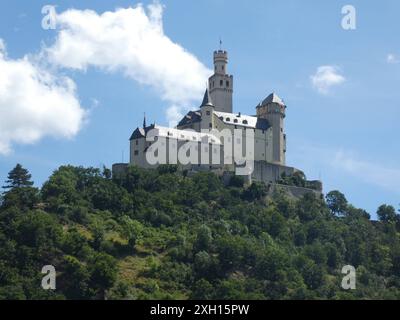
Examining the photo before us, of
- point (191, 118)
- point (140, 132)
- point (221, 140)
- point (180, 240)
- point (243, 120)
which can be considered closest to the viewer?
point (180, 240)

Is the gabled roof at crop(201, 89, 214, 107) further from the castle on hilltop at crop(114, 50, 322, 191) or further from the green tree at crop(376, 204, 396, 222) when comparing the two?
the green tree at crop(376, 204, 396, 222)

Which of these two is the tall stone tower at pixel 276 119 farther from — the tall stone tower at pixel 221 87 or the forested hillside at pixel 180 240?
the forested hillside at pixel 180 240

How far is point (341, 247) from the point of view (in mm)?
100938

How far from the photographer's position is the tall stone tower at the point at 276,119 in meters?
115

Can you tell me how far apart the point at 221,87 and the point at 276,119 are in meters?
7.69

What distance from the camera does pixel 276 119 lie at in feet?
385

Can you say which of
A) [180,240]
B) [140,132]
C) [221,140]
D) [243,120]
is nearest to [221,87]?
[243,120]

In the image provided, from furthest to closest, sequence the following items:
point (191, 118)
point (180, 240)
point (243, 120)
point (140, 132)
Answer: point (243, 120) → point (191, 118) → point (140, 132) → point (180, 240)

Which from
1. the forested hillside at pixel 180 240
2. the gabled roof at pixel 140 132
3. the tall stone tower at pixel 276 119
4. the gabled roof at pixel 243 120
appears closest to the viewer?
the forested hillside at pixel 180 240

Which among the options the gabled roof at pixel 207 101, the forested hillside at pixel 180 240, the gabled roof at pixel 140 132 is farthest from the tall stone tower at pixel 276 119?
the gabled roof at pixel 140 132

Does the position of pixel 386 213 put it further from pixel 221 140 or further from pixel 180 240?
pixel 180 240

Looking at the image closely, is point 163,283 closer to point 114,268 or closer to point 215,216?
point 114,268

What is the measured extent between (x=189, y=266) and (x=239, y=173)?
73.0 ft
